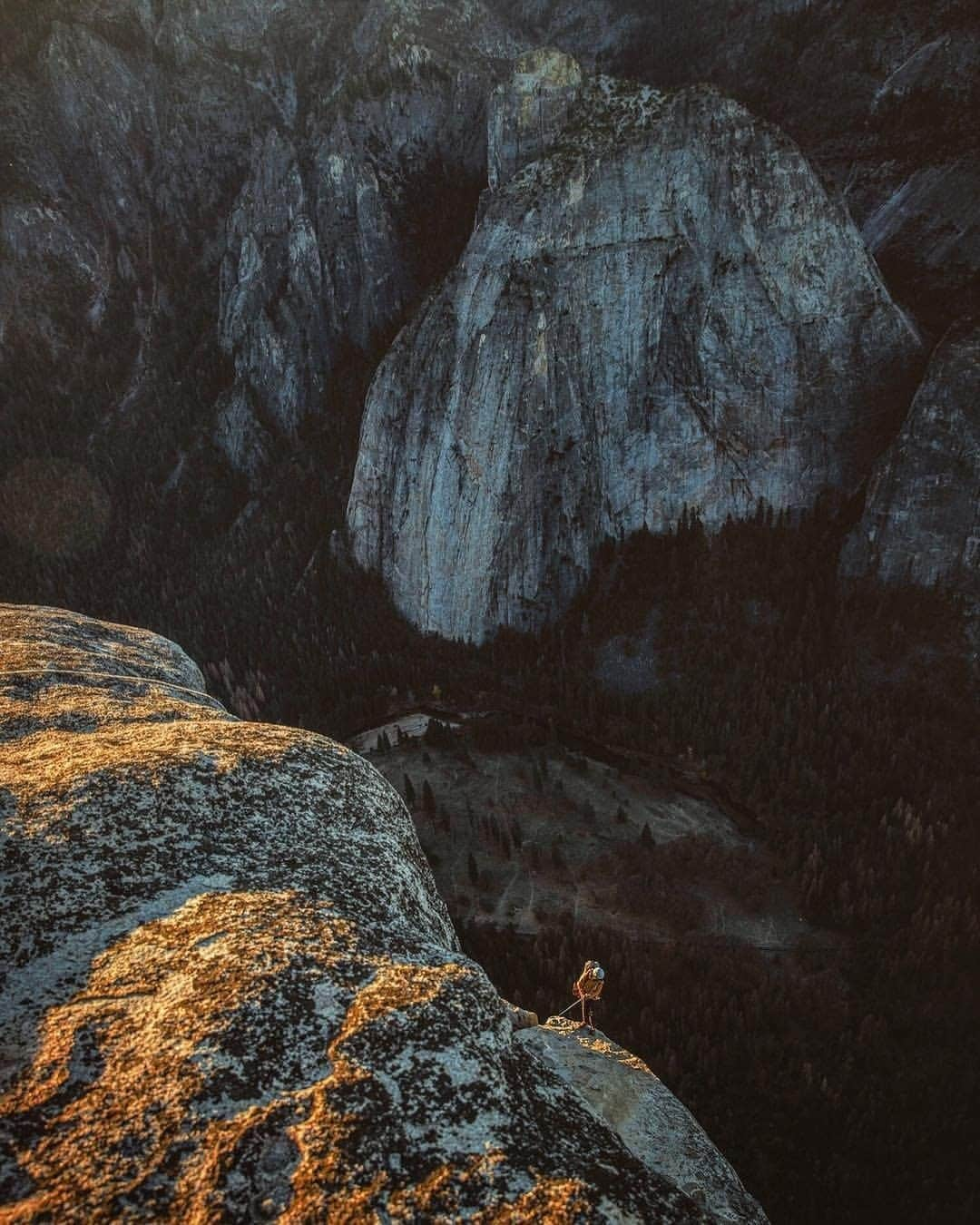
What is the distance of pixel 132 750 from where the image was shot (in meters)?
8.78

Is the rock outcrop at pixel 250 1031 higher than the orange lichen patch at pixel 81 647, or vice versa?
the orange lichen patch at pixel 81 647

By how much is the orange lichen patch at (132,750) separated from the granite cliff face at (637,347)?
34.8m

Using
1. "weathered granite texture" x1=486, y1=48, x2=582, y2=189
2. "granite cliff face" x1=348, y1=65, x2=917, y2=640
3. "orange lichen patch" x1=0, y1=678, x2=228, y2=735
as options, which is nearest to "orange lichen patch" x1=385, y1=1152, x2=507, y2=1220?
"orange lichen patch" x1=0, y1=678, x2=228, y2=735

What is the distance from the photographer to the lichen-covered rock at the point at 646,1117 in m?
7.01

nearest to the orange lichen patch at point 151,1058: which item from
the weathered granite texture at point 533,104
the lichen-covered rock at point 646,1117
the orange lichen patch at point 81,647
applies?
the lichen-covered rock at point 646,1117

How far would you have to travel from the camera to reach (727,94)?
38.9 metres

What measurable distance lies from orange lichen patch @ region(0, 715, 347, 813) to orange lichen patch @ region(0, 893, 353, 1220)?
7.12 feet

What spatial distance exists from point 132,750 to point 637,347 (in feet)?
126

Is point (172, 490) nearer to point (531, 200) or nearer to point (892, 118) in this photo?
point (531, 200)

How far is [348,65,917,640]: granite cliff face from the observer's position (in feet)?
128

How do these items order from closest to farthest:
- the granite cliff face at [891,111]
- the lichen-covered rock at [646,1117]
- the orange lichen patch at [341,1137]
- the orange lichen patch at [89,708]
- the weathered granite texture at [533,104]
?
1. the orange lichen patch at [341,1137]
2. the lichen-covered rock at [646,1117]
3. the orange lichen patch at [89,708]
4. the granite cliff face at [891,111]
5. the weathered granite texture at [533,104]

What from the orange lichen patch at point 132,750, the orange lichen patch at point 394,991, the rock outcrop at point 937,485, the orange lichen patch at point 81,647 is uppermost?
the rock outcrop at point 937,485

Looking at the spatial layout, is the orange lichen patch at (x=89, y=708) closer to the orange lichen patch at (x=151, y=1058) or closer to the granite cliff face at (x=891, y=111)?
the orange lichen patch at (x=151, y=1058)

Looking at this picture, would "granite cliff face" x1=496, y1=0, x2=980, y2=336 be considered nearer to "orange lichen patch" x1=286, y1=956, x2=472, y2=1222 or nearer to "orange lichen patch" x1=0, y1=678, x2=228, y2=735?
"orange lichen patch" x1=0, y1=678, x2=228, y2=735
